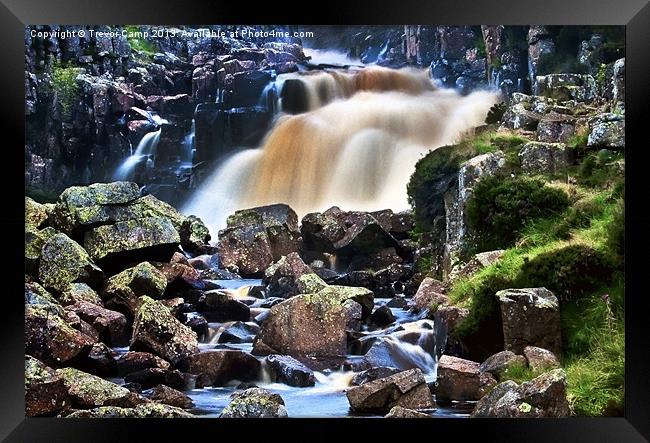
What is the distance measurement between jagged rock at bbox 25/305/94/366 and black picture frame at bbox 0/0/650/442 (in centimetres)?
34

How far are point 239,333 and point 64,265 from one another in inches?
74.0

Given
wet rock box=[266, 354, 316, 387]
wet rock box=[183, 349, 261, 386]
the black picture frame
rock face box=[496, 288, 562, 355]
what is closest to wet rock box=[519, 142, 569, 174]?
the black picture frame

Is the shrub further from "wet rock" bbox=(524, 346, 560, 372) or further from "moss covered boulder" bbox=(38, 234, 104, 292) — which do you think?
"moss covered boulder" bbox=(38, 234, 104, 292)

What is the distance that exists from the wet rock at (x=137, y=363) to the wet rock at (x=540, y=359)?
3484 mm

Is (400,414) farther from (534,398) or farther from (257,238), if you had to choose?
(257,238)

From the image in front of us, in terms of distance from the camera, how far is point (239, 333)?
959cm

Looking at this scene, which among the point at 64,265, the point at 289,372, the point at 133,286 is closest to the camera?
the point at 289,372

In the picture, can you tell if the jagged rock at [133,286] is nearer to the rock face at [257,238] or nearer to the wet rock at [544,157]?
the rock face at [257,238]

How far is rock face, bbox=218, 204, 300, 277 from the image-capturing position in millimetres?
9609

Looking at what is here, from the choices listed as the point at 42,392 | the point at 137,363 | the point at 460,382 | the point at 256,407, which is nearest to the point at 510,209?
the point at 460,382

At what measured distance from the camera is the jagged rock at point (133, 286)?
32.0 ft
